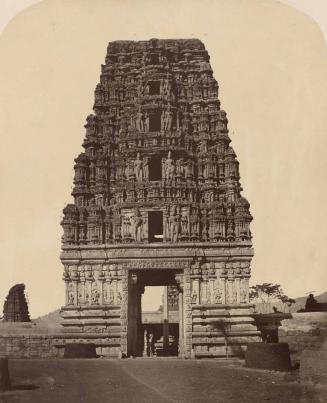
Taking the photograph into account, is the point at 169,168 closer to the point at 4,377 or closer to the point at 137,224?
the point at 137,224

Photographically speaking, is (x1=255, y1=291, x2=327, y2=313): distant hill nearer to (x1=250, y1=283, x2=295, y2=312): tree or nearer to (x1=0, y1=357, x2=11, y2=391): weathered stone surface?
(x1=250, y1=283, x2=295, y2=312): tree

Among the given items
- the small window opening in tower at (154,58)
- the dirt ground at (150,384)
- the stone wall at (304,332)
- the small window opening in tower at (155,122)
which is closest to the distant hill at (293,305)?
the small window opening in tower at (155,122)

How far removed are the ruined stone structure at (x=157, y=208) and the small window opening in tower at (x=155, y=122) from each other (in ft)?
0.18

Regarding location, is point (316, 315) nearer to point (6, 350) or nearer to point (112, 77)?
point (6, 350)

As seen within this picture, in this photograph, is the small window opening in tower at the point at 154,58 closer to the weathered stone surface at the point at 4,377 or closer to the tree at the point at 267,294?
the weathered stone surface at the point at 4,377

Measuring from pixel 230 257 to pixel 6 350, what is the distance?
33.8 feet

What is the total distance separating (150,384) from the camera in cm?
1734

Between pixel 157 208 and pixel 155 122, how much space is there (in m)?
4.62

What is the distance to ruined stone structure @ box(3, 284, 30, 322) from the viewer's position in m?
42.6

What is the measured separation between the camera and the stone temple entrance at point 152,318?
28.5m

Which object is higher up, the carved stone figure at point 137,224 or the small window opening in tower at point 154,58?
the small window opening in tower at point 154,58

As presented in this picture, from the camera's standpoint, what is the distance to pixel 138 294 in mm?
31297

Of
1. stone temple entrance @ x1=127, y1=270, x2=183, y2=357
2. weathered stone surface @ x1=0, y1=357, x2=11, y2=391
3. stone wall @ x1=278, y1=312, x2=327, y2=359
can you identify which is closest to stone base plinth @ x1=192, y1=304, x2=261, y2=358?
stone temple entrance @ x1=127, y1=270, x2=183, y2=357

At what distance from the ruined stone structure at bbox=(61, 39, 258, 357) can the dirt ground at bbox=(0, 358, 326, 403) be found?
541 cm
